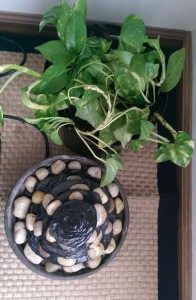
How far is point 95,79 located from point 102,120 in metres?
0.09

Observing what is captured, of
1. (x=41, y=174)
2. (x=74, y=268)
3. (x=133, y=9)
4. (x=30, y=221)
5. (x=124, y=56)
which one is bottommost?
(x=74, y=268)

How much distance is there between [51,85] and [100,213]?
31cm

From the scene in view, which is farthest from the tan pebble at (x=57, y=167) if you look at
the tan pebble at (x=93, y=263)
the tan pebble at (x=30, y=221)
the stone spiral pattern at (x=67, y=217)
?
the tan pebble at (x=93, y=263)

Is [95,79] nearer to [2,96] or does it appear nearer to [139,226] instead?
[2,96]

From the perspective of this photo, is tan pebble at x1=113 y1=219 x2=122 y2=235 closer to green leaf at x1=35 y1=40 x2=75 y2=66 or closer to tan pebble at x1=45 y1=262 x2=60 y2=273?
tan pebble at x1=45 y1=262 x2=60 y2=273

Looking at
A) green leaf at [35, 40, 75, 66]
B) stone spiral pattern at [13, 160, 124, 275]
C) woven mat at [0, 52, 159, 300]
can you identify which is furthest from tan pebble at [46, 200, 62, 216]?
green leaf at [35, 40, 75, 66]

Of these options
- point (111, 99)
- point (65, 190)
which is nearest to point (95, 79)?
point (111, 99)

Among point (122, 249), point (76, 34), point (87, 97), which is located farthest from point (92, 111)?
point (122, 249)

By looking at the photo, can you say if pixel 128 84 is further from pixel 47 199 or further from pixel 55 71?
pixel 47 199

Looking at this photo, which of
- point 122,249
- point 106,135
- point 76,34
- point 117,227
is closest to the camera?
point 76,34

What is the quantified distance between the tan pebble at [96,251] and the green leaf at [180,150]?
266mm

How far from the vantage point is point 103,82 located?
33.0 inches

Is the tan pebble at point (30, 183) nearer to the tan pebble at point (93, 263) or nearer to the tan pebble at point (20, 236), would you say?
the tan pebble at point (20, 236)

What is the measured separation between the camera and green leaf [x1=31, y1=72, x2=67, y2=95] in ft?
2.64
